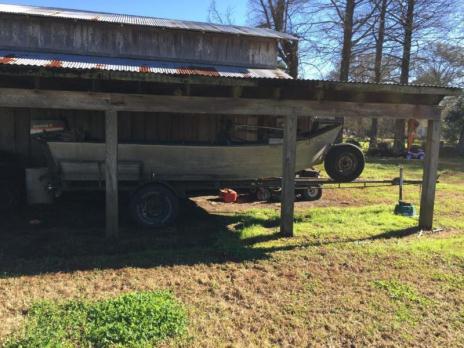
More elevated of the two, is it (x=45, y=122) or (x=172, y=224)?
(x=45, y=122)

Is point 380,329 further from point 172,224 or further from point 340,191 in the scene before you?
point 340,191

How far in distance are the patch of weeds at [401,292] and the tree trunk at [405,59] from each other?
21.7 metres

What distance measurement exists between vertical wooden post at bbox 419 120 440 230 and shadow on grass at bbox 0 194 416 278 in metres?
0.48

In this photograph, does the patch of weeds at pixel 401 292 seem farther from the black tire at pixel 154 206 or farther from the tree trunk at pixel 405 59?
the tree trunk at pixel 405 59

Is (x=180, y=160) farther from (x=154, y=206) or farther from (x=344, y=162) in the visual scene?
(x=344, y=162)

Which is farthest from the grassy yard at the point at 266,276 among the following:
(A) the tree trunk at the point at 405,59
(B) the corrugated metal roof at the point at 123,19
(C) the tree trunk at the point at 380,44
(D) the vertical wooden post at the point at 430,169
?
(C) the tree trunk at the point at 380,44

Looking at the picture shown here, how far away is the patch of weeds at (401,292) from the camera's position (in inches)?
191

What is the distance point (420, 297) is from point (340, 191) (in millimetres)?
7917

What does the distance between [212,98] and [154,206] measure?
229 centimetres

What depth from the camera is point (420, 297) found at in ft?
16.3

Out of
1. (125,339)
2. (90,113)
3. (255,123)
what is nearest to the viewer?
(125,339)

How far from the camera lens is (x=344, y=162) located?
9.41 metres

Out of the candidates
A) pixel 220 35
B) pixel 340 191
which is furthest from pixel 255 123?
pixel 340 191

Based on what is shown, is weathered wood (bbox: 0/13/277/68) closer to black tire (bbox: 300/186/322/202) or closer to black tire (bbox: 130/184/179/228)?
black tire (bbox: 130/184/179/228)
